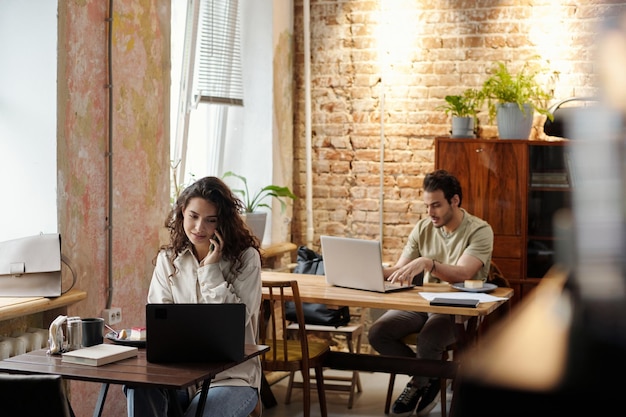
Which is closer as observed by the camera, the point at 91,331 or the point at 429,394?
the point at 91,331

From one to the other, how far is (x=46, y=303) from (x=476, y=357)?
3.47 meters

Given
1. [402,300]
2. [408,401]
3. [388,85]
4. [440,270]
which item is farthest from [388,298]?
[388,85]

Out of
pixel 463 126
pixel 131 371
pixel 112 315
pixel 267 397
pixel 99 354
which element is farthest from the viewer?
pixel 463 126

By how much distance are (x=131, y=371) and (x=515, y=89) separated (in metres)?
3.72

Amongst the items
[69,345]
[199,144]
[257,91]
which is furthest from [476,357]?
[257,91]

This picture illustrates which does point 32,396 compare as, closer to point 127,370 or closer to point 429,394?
point 127,370

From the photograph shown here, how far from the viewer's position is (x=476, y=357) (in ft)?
0.42

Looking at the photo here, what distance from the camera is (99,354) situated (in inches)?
112

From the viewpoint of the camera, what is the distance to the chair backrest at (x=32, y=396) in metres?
2.14

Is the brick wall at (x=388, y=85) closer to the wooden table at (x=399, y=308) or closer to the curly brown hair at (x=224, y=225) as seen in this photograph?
the wooden table at (x=399, y=308)

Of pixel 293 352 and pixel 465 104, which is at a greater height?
pixel 465 104

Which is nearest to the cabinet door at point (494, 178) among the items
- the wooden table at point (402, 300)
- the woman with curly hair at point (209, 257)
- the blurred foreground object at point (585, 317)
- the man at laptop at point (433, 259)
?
the man at laptop at point (433, 259)

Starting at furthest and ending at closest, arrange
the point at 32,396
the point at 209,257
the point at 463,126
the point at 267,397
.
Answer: the point at 463,126, the point at 267,397, the point at 209,257, the point at 32,396

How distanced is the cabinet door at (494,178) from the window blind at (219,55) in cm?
159
